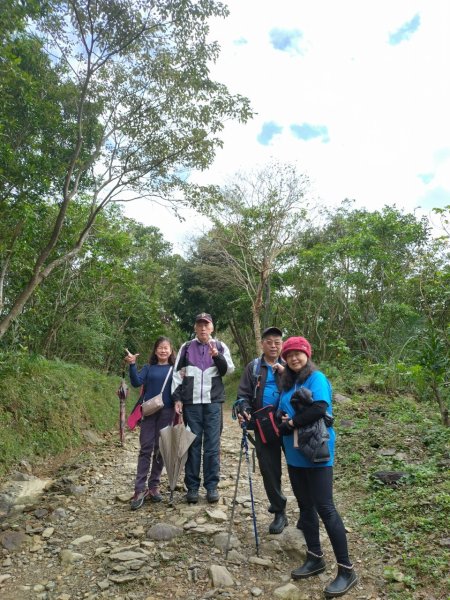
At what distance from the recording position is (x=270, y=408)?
3898mm

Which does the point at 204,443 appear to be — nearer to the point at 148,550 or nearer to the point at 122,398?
the point at 148,550

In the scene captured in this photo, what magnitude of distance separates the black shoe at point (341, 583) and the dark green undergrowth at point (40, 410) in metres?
4.87

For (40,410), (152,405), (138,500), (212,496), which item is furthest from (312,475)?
(40,410)

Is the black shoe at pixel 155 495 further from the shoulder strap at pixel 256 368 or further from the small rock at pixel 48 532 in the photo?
the shoulder strap at pixel 256 368

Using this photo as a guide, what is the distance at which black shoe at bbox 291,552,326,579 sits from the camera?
3309mm

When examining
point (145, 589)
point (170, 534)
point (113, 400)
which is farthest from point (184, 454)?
point (113, 400)

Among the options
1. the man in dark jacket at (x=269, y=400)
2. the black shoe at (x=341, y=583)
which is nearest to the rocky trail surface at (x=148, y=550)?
the black shoe at (x=341, y=583)

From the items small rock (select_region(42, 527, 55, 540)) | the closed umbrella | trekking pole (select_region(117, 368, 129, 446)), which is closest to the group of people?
the closed umbrella

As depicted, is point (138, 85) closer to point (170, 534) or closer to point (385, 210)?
point (170, 534)

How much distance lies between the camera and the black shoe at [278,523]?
13.1 ft

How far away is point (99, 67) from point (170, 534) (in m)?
7.46

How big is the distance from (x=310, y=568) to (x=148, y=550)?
1.42 metres

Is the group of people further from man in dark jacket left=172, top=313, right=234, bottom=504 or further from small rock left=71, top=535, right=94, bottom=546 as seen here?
small rock left=71, top=535, right=94, bottom=546

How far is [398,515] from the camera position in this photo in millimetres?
4180
